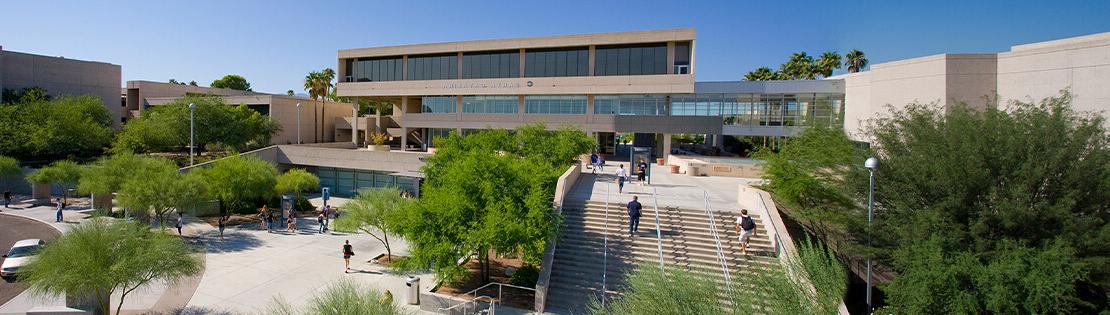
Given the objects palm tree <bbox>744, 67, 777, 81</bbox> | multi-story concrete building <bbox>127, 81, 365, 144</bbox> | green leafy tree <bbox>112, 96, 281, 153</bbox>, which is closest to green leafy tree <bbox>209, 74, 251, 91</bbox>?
multi-story concrete building <bbox>127, 81, 365, 144</bbox>

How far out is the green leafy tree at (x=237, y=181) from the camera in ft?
93.9

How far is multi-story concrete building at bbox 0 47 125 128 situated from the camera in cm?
5469

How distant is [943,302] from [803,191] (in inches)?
302

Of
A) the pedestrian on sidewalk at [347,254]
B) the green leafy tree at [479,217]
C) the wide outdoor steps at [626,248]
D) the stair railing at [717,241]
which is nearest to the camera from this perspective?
the green leafy tree at [479,217]

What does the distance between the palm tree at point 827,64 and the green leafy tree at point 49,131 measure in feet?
218

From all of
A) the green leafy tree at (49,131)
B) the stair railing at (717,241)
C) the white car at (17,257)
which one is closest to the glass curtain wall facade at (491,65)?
the stair railing at (717,241)

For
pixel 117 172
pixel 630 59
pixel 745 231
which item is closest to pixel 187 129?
pixel 117 172

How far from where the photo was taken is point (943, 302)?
1349 centimetres

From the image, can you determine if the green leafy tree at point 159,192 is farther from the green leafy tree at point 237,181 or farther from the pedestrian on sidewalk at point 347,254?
the pedestrian on sidewalk at point 347,254

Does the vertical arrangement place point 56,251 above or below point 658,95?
below

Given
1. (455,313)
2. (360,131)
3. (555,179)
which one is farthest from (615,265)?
(360,131)

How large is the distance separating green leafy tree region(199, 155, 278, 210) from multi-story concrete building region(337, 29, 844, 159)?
18937 mm

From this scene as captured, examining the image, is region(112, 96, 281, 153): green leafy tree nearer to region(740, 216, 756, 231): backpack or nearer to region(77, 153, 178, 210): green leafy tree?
region(77, 153, 178, 210): green leafy tree

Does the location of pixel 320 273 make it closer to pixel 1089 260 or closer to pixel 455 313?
pixel 455 313
